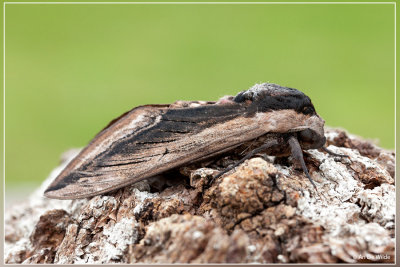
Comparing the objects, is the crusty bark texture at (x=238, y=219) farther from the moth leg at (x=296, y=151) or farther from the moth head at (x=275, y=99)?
the moth head at (x=275, y=99)

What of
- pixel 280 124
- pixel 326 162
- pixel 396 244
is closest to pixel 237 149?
pixel 280 124

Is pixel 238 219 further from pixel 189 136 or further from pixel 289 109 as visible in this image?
pixel 289 109

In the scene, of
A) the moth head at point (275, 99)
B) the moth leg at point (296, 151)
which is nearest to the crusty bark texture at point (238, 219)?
the moth leg at point (296, 151)

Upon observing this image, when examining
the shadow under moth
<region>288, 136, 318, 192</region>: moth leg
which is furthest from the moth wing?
<region>288, 136, 318, 192</region>: moth leg

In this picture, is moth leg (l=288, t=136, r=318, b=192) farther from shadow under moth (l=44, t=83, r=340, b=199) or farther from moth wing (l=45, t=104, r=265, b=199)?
moth wing (l=45, t=104, r=265, b=199)

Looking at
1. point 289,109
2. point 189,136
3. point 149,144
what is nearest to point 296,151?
point 289,109

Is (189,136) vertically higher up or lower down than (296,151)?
higher up

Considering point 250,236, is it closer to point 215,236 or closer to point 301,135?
point 215,236

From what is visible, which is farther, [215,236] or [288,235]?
[288,235]
